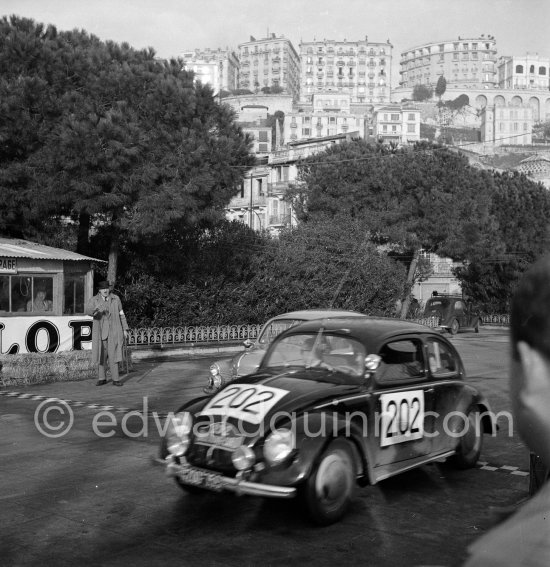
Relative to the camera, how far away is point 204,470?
19.9 feet

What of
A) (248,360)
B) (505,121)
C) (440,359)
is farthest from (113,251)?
(505,121)

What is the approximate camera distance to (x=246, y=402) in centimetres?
634

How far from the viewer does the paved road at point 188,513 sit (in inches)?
210

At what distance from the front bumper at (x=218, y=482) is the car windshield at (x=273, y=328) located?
5.67 m

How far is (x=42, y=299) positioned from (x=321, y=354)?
11272 mm

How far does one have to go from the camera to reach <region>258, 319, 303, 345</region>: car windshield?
482 inches

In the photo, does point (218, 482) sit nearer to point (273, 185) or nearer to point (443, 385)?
point (443, 385)

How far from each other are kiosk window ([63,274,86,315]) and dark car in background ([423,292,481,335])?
2269cm

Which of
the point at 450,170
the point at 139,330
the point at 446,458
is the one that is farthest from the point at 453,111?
the point at 446,458

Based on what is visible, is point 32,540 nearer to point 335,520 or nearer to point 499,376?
point 335,520

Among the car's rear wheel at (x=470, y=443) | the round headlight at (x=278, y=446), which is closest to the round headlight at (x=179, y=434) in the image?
the round headlight at (x=278, y=446)

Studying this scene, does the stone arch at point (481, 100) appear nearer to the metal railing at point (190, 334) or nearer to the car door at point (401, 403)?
the metal railing at point (190, 334)

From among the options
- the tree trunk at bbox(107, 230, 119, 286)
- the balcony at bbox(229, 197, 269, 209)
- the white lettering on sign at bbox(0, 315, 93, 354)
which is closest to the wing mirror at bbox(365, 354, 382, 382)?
the white lettering on sign at bbox(0, 315, 93, 354)

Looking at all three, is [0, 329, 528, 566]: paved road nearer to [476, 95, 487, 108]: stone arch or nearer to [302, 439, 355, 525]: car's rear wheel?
[302, 439, 355, 525]: car's rear wheel
